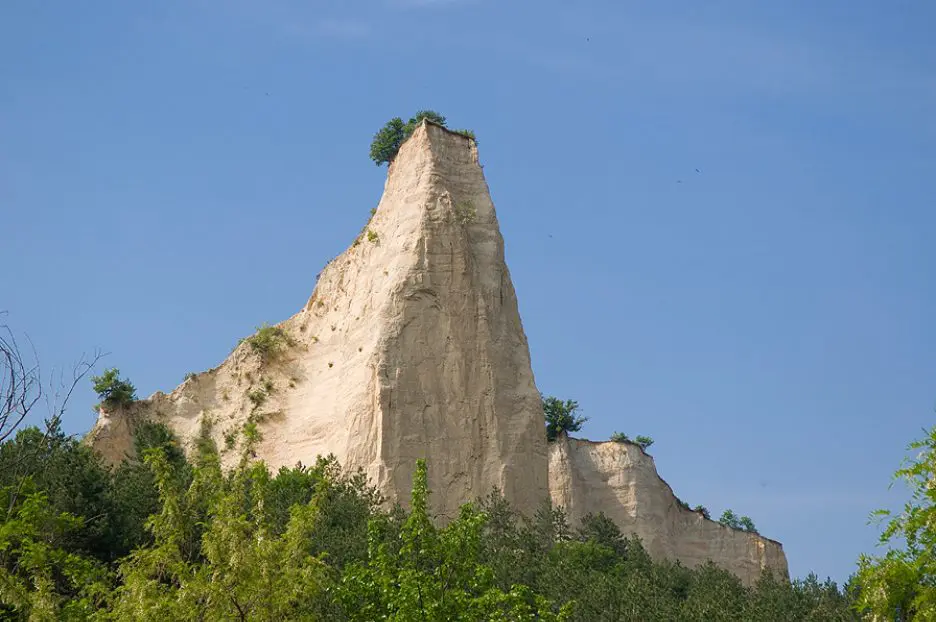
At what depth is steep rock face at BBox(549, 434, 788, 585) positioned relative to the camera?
5469 centimetres

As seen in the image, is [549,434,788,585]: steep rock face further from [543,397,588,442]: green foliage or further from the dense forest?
the dense forest

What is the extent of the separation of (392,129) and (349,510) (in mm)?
20798

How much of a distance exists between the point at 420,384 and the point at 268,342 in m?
8.36

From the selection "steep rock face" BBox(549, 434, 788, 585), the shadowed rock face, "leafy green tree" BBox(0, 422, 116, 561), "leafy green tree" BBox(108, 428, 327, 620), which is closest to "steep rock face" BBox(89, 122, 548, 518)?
the shadowed rock face

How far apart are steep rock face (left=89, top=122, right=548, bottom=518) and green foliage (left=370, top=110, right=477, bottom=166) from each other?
1.53 metres

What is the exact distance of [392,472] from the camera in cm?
4478

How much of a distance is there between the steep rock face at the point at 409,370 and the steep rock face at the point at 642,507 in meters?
6.60

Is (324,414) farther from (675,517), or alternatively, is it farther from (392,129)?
(675,517)

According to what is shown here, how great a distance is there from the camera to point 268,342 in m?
53.0

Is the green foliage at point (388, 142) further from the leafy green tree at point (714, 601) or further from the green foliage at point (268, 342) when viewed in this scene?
the leafy green tree at point (714, 601)

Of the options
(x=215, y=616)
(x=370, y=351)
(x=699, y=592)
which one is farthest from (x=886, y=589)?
(x=370, y=351)

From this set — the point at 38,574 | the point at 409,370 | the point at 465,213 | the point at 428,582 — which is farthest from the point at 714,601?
the point at 465,213

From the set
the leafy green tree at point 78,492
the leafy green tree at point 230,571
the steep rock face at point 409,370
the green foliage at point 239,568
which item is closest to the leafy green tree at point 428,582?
the green foliage at point 239,568

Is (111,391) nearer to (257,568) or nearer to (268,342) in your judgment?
(268,342)
